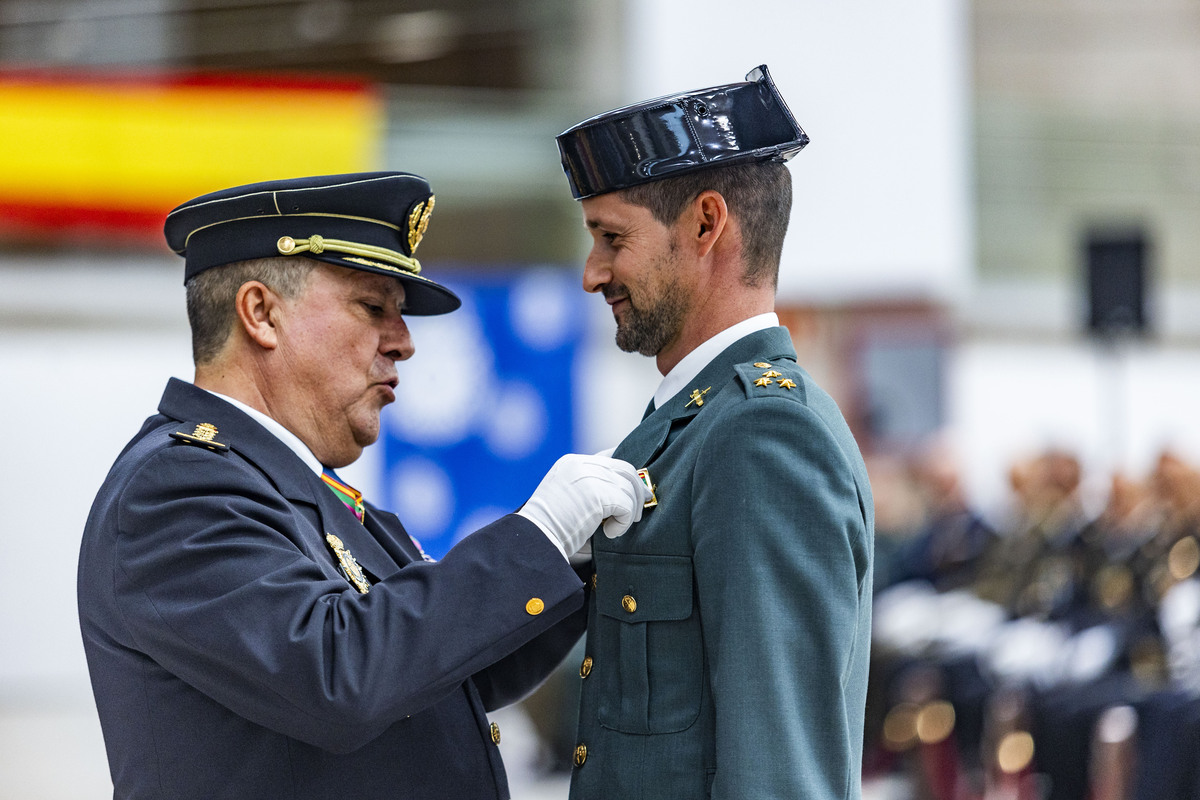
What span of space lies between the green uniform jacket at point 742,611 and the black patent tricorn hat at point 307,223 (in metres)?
0.57

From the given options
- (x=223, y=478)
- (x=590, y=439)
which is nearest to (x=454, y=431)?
(x=590, y=439)

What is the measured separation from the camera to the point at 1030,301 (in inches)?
401

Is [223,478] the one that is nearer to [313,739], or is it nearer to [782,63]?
[313,739]

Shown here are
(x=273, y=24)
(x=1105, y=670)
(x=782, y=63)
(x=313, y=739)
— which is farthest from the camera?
(x=273, y=24)

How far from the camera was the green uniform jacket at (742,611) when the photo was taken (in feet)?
5.05

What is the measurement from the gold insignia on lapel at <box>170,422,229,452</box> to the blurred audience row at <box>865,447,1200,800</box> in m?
3.90

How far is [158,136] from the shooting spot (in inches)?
298

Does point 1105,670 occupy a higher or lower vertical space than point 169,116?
lower

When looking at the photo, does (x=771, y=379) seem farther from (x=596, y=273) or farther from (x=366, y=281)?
(x=366, y=281)

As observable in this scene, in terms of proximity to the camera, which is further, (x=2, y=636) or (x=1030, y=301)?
(x=1030, y=301)

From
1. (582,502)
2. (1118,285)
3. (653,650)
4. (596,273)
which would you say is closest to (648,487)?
(582,502)

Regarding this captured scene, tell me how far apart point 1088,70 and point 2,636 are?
9.10m

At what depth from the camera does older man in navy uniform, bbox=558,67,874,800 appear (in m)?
1.56

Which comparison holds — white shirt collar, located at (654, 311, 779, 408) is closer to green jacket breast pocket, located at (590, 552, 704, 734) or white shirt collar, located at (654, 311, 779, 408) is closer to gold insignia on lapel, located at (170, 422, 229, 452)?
green jacket breast pocket, located at (590, 552, 704, 734)
